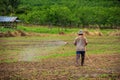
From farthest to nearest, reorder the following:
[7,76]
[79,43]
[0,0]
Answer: [0,0] → [79,43] → [7,76]

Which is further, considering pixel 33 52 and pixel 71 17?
pixel 71 17

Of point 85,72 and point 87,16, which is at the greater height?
point 85,72

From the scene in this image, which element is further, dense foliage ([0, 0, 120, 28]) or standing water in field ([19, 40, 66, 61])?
dense foliage ([0, 0, 120, 28])

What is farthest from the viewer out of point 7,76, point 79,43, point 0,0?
point 0,0

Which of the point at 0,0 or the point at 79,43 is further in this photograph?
the point at 0,0

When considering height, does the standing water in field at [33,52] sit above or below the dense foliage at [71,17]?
above

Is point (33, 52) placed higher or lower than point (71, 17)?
higher

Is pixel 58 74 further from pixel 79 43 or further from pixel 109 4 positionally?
pixel 109 4

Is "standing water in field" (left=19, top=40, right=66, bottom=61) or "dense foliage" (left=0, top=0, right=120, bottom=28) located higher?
"standing water in field" (left=19, top=40, right=66, bottom=61)

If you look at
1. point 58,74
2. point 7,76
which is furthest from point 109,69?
point 7,76

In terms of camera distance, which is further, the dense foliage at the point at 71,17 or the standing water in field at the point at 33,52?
the dense foliage at the point at 71,17

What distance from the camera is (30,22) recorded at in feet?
320

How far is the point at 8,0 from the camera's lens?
403 feet

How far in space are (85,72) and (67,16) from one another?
86.9m
